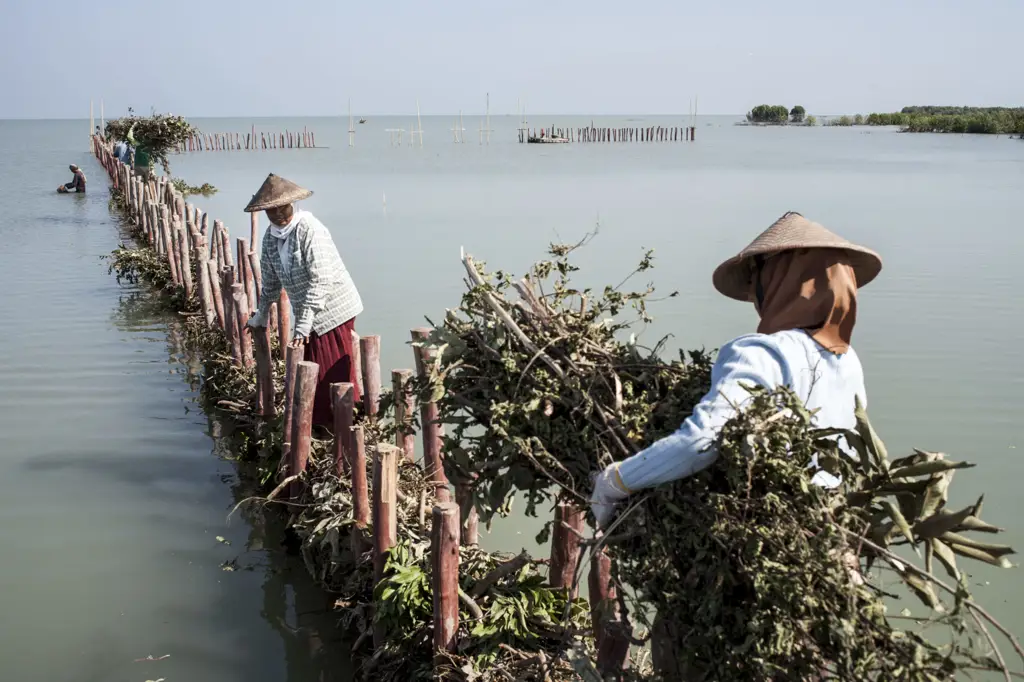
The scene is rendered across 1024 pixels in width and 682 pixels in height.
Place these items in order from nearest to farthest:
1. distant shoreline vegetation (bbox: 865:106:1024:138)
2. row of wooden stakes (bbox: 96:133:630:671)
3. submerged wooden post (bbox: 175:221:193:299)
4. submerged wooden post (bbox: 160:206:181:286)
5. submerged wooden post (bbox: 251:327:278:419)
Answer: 1. row of wooden stakes (bbox: 96:133:630:671)
2. submerged wooden post (bbox: 251:327:278:419)
3. submerged wooden post (bbox: 175:221:193:299)
4. submerged wooden post (bbox: 160:206:181:286)
5. distant shoreline vegetation (bbox: 865:106:1024:138)

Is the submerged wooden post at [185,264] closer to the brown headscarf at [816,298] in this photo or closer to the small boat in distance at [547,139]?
the brown headscarf at [816,298]

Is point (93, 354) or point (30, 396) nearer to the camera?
point (30, 396)

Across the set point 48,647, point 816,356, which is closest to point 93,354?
point 48,647

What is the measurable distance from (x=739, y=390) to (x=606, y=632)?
1.24 m

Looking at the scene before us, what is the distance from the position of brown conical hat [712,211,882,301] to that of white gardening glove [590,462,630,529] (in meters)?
0.67

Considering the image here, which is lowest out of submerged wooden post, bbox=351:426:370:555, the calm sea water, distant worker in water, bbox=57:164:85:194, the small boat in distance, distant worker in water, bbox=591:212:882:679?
the calm sea water

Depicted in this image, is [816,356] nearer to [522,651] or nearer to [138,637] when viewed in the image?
[522,651]

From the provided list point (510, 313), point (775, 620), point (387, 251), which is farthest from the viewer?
point (387, 251)

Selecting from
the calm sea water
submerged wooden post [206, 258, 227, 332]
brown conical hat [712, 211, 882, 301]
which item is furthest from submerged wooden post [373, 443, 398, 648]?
submerged wooden post [206, 258, 227, 332]

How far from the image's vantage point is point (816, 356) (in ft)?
7.16

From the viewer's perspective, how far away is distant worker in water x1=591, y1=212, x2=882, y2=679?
6.84 feet

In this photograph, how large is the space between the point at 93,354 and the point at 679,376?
846cm

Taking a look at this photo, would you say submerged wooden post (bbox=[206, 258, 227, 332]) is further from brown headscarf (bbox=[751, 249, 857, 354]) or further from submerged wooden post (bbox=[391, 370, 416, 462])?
brown headscarf (bbox=[751, 249, 857, 354])

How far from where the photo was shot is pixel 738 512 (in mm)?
2119
